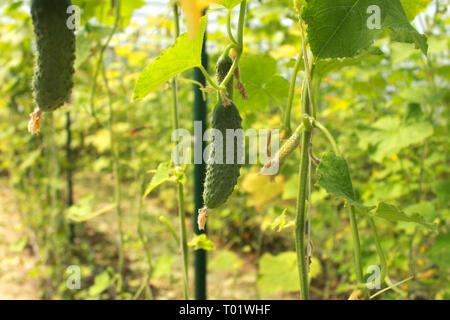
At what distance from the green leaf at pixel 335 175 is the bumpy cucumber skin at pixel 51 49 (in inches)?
17.6

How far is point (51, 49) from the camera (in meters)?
0.61

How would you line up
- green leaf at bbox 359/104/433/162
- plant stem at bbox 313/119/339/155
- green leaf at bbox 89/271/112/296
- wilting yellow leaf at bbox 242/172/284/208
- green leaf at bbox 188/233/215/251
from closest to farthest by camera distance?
1. plant stem at bbox 313/119/339/155
2. green leaf at bbox 188/233/215/251
3. green leaf at bbox 359/104/433/162
4. green leaf at bbox 89/271/112/296
5. wilting yellow leaf at bbox 242/172/284/208

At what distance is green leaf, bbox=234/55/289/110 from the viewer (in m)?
0.98

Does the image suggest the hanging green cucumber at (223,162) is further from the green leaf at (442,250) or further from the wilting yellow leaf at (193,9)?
the green leaf at (442,250)

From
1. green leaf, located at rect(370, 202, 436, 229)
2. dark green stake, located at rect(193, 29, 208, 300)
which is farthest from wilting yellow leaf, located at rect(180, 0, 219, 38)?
dark green stake, located at rect(193, 29, 208, 300)

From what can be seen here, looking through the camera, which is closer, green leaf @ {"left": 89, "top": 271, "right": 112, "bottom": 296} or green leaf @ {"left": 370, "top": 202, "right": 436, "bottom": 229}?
green leaf @ {"left": 370, "top": 202, "right": 436, "bottom": 229}

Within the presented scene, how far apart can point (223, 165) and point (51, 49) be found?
334 millimetres

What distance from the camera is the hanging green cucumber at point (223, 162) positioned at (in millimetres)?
615

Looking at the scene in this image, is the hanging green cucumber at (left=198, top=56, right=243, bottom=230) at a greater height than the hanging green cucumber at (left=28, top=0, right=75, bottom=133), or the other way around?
the hanging green cucumber at (left=28, top=0, right=75, bottom=133)

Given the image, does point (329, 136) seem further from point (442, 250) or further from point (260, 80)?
point (442, 250)

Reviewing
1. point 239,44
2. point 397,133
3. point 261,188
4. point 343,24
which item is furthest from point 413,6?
point 261,188

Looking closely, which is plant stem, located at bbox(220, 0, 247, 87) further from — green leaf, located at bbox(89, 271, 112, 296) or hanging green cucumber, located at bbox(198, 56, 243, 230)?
green leaf, located at bbox(89, 271, 112, 296)
